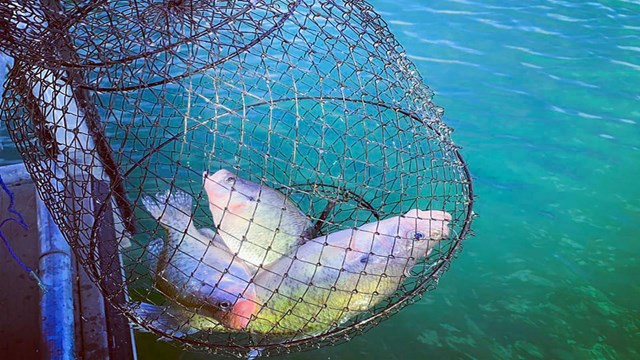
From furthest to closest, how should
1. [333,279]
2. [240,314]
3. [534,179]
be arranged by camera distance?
1. [534,179]
2. [333,279]
3. [240,314]

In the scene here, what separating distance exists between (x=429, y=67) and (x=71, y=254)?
4.05 m

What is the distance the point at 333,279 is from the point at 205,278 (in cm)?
47

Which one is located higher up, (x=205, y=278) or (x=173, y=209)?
(x=173, y=209)

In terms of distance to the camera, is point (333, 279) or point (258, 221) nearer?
point (333, 279)

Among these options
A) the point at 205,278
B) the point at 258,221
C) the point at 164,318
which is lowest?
the point at 164,318

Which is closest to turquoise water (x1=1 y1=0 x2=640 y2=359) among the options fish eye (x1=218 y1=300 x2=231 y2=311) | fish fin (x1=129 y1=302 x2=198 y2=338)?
fish fin (x1=129 y1=302 x2=198 y2=338)

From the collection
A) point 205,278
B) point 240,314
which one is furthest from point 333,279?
point 205,278

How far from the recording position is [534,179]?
13.4 ft

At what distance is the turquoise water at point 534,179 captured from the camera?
2.89m

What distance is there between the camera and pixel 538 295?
3135 mm

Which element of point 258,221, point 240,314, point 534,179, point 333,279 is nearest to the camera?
point 240,314

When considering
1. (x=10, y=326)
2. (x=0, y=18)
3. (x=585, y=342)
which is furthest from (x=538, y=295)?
(x=0, y=18)

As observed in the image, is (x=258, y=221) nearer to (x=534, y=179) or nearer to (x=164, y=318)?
(x=164, y=318)

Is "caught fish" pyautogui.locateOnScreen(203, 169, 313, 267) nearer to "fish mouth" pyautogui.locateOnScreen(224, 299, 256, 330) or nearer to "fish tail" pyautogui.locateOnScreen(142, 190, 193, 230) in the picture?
"fish tail" pyautogui.locateOnScreen(142, 190, 193, 230)
